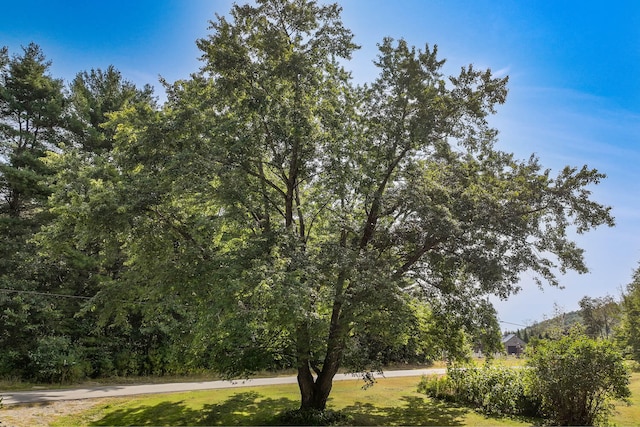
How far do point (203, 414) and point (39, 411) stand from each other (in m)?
4.61

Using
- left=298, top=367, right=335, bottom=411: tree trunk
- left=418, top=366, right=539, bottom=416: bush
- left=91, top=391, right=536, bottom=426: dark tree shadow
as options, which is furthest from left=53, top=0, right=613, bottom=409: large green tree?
left=418, top=366, right=539, bottom=416: bush

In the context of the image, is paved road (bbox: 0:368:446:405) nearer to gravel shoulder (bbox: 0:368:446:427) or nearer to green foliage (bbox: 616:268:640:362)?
gravel shoulder (bbox: 0:368:446:427)

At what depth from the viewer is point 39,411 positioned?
1135 cm

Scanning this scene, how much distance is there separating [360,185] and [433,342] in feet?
16.7

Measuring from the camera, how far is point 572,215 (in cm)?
1112

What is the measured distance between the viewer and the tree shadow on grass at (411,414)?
11.1 m

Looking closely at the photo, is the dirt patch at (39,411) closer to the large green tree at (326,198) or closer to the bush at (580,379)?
the large green tree at (326,198)

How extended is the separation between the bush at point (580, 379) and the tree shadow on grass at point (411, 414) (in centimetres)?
254

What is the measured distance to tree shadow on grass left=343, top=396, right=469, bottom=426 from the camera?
1110cm

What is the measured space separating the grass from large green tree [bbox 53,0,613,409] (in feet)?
5.64

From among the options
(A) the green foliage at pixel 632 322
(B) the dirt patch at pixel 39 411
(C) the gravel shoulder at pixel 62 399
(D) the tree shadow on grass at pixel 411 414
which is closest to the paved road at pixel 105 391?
(C) the gravel shoulder at pixel 62 399

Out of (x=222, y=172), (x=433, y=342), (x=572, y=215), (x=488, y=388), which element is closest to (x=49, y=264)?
(x=222, y=172)

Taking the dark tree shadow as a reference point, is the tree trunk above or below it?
above

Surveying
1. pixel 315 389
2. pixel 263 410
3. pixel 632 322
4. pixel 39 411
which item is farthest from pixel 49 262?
pixel 632 322
